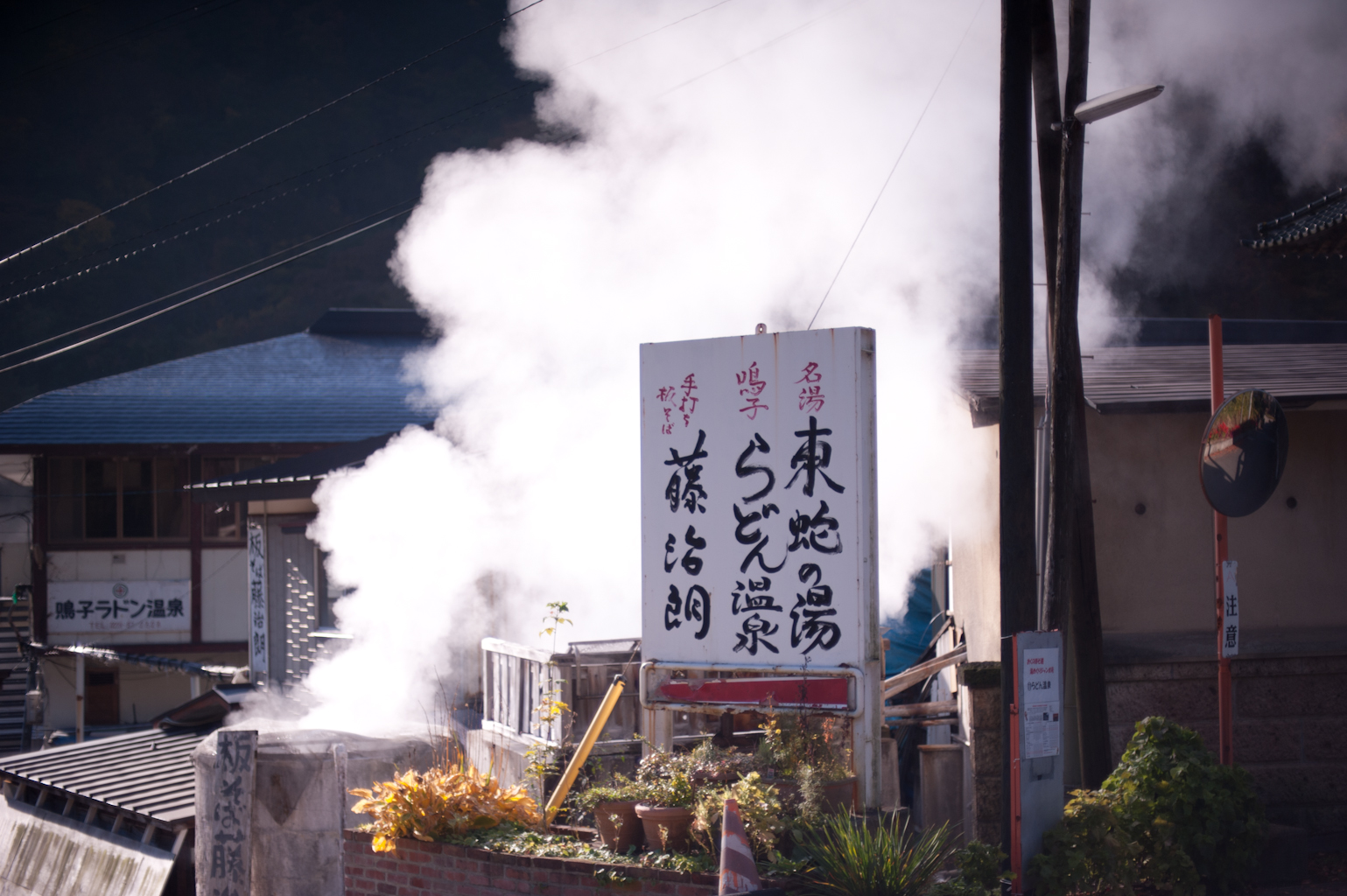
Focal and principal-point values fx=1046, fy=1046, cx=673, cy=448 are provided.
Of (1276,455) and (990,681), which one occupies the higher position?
(1276,455)

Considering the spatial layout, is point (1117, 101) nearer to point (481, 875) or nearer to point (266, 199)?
point (481, 875)

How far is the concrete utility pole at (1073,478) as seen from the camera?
668 cm

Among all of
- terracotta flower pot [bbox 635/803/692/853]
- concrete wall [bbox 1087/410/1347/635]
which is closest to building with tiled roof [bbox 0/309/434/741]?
concrete wall [bbox 1087/410/1347/635]

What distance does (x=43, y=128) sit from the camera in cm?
3766

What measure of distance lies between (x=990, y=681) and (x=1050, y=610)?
807mm

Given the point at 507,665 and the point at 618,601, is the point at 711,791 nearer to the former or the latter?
the point at 507,665

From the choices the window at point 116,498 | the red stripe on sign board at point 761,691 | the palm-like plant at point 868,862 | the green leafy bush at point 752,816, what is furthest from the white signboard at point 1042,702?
the window at point 116,498

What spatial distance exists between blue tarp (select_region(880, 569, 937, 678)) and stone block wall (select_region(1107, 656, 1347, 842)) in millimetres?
4110

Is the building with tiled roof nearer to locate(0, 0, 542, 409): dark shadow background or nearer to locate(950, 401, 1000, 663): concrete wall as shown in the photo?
locate(950, 401, 1000, 663): concrete wall

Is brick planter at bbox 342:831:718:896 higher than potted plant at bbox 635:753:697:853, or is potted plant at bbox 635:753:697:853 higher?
potted plant at bbox 635:753:697:853

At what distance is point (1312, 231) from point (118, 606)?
1928cm

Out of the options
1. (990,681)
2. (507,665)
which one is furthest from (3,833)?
(990,681)

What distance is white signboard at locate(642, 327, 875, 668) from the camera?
6.05 m

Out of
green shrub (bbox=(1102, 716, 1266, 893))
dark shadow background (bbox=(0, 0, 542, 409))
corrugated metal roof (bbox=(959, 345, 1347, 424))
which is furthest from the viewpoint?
dark shadow background (bbox=(0, 0, 542, 409))
